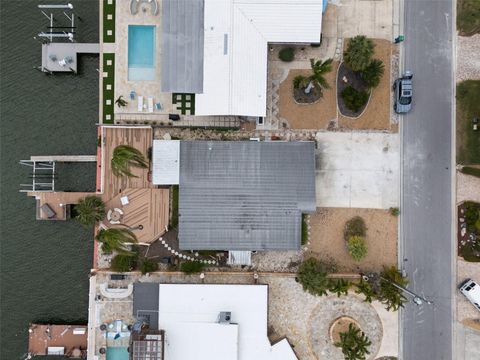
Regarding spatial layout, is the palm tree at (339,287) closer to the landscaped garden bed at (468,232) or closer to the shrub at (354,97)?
the landscaped garden bed at (468,232)

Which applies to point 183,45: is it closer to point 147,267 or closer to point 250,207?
point 250,207

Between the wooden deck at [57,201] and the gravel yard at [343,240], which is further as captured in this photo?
the wooden deck at [57,201]

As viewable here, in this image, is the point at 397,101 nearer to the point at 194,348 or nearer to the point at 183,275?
the point at 183,275

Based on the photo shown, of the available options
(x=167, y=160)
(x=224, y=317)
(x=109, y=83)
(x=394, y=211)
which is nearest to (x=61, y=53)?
(x=109, y=83)

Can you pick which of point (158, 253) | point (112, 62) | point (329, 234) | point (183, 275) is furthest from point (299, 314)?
point (112, 62)

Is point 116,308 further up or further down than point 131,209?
further down

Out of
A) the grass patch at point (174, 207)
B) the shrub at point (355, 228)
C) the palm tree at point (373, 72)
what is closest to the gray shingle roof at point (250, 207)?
the grass patch at point (174, 207)
